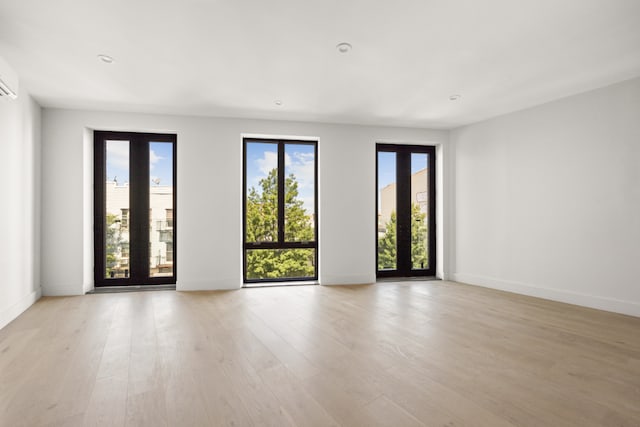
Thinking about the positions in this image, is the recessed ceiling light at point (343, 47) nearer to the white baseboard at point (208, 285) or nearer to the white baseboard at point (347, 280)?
the white baseboard at point (347, 280)

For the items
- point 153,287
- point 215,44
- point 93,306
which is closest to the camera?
point 215,44

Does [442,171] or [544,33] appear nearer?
[544,33]

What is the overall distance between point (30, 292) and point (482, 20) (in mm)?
5708

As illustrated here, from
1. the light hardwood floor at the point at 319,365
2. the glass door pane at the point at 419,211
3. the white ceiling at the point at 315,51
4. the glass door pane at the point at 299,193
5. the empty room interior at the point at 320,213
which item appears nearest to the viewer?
the light hardwood floor at the point at 319,365

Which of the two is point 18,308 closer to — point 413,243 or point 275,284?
point 275,284

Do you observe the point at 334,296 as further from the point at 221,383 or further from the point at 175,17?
the point at 175,17

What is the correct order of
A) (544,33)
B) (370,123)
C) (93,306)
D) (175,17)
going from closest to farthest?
1. (175,17)
2. (544,33)
3. (93,306)
4. (370,123)

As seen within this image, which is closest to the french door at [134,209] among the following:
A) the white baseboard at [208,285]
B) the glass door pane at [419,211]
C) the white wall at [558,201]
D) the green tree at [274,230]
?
the white baseboard at [208,285]

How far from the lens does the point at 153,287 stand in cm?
520

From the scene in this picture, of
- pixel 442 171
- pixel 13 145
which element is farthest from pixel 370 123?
pixel 13 145

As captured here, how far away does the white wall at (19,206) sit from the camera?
3561 mm

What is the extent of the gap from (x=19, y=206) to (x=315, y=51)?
3.83 m

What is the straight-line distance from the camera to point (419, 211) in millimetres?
6129

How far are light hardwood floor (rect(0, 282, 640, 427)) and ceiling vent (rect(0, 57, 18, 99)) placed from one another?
2.23 m
